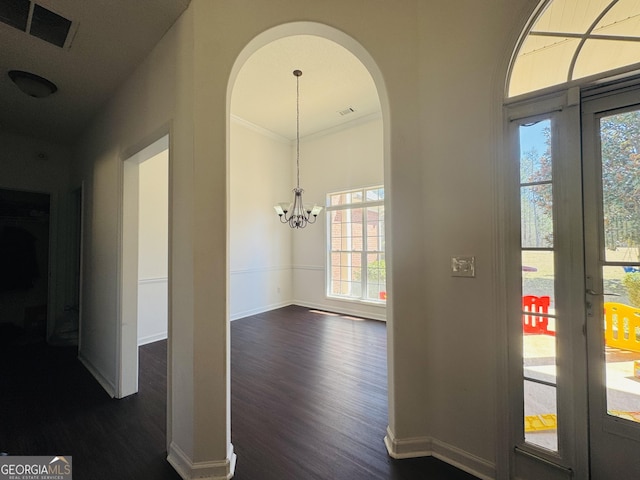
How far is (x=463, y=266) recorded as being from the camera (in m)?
1.57

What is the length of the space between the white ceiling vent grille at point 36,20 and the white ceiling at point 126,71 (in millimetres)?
58

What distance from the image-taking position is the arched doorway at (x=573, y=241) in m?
1.24

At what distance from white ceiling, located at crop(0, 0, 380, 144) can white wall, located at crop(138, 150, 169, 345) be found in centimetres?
94

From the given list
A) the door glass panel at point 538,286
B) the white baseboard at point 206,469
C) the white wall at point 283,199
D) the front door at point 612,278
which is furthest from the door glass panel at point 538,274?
the white wall at point 283,199

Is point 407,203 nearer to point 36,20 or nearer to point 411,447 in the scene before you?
point 411,447

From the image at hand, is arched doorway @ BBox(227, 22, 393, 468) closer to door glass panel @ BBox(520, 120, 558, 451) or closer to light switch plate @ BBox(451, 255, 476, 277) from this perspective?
door glass panel @ BBox(520, 120, 558, 451)

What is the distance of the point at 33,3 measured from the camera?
1.63 metres

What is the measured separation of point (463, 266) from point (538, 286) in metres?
0.37

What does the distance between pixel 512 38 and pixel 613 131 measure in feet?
2.32

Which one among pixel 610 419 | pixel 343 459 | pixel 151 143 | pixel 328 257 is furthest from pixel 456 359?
pixel 328 257

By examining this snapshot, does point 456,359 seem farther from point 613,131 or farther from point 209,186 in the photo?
point 209,186

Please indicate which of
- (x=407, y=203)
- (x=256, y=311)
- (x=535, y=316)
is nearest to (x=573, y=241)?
(x=535, y=316)

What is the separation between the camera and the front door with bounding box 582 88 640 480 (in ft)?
4.01

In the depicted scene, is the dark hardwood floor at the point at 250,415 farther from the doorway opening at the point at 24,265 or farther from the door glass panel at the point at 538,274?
the door glass panel at the point at 538,274
